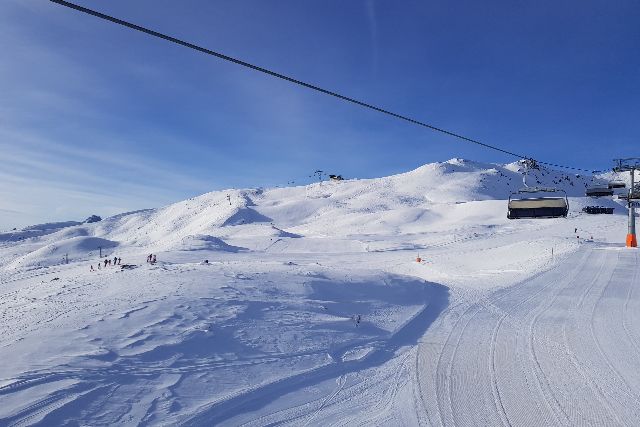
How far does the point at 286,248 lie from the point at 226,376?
46.3 m

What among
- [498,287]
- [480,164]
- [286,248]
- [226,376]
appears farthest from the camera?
[480,164]

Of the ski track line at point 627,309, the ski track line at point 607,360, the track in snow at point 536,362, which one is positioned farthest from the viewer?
the ski track line at point 627,309

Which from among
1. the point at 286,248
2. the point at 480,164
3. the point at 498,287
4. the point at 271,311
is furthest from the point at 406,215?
the point at 480,164

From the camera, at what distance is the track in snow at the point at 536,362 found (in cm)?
647

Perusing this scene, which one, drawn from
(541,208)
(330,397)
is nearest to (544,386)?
(330,397)

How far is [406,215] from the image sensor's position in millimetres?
87875

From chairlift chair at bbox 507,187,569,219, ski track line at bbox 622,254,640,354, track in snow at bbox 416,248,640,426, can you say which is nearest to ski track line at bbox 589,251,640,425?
track in snow at bbox 416,248,640,426

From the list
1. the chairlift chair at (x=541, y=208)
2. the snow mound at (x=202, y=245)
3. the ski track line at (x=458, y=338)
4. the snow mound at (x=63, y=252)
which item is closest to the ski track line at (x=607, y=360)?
the ski track line at (x=458, y=338)

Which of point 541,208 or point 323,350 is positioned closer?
point 323,350

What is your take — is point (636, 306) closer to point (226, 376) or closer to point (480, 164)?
point (226, 376)

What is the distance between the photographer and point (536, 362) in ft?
28.2

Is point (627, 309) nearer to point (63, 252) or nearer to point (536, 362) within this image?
point (536, 362)

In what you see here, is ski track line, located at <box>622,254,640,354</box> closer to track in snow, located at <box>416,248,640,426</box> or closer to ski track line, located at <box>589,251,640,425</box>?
track in snow, located at <box>416,248,640,426</box>

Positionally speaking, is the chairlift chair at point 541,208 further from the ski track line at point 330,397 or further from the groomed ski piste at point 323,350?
the ski track line at point 330,397
